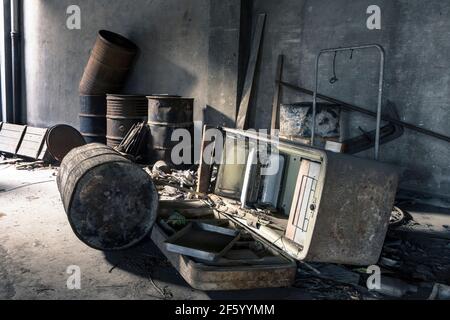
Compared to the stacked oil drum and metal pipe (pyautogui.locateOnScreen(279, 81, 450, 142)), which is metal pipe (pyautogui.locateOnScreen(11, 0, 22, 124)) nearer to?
the stacked oil drum

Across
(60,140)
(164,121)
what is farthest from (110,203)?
(60,140)

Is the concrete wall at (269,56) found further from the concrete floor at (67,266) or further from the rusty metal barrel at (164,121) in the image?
the concrete floor at (67,266)

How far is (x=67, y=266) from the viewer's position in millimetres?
3219

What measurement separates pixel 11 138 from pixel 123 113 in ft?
10.1

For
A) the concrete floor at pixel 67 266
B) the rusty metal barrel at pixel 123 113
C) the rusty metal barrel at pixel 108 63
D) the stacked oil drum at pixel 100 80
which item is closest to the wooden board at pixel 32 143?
the stacked oil drum at pixel 100 80

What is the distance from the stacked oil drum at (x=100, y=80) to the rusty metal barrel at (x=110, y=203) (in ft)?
14.6

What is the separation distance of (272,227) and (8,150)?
662 cm

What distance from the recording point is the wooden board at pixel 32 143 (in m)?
7.69

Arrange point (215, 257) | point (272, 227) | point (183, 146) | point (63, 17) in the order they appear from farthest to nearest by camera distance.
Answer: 1. point (63, 17)
2. point (183, 146)
3. point (272, 227)
4. point (215, 257)

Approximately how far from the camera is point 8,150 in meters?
8.20

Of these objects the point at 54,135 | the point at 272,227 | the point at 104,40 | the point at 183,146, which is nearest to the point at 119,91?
the point at 104,40

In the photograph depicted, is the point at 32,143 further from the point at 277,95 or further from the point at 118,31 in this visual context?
the point at 277,95
